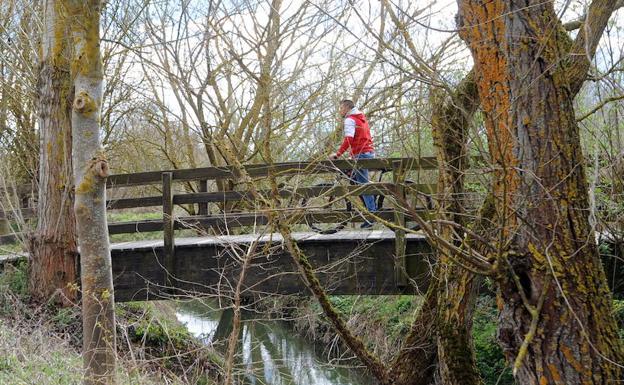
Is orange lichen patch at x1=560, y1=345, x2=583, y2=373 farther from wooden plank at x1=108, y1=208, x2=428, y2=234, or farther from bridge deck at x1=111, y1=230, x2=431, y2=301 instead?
bridge deck at x1=111, y1=230, x2=431, y2=301

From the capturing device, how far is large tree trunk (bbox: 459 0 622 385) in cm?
359

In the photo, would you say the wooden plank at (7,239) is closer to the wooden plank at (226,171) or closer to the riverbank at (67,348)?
the riverbank at (67,348)

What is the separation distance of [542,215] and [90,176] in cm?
386

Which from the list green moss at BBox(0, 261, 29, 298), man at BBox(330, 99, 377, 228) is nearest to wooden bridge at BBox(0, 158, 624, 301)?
man at BBox(330, 99, 377, 228)

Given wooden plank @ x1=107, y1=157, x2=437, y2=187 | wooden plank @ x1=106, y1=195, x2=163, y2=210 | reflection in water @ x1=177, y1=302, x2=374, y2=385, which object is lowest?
reflection in water @ x1=177, y1=302, x2=374, y2=385

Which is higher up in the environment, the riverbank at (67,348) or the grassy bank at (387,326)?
the riverbank at (67,348)

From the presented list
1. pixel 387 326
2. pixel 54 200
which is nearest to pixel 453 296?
pixel 387 326

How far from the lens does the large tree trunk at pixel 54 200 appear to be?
9711 millimetres

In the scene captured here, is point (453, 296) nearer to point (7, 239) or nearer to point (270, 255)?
point (270, 255)

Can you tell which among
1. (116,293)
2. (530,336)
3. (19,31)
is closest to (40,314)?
(116,293)

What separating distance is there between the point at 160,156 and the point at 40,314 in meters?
6.23

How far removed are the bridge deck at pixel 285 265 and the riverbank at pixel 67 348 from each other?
574 mm

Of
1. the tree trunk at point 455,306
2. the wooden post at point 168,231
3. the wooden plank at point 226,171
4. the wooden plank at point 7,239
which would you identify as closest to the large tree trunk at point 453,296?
the tree trunk at point 455,306

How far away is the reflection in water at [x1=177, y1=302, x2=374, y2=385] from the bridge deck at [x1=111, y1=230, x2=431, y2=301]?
28.5 inches
